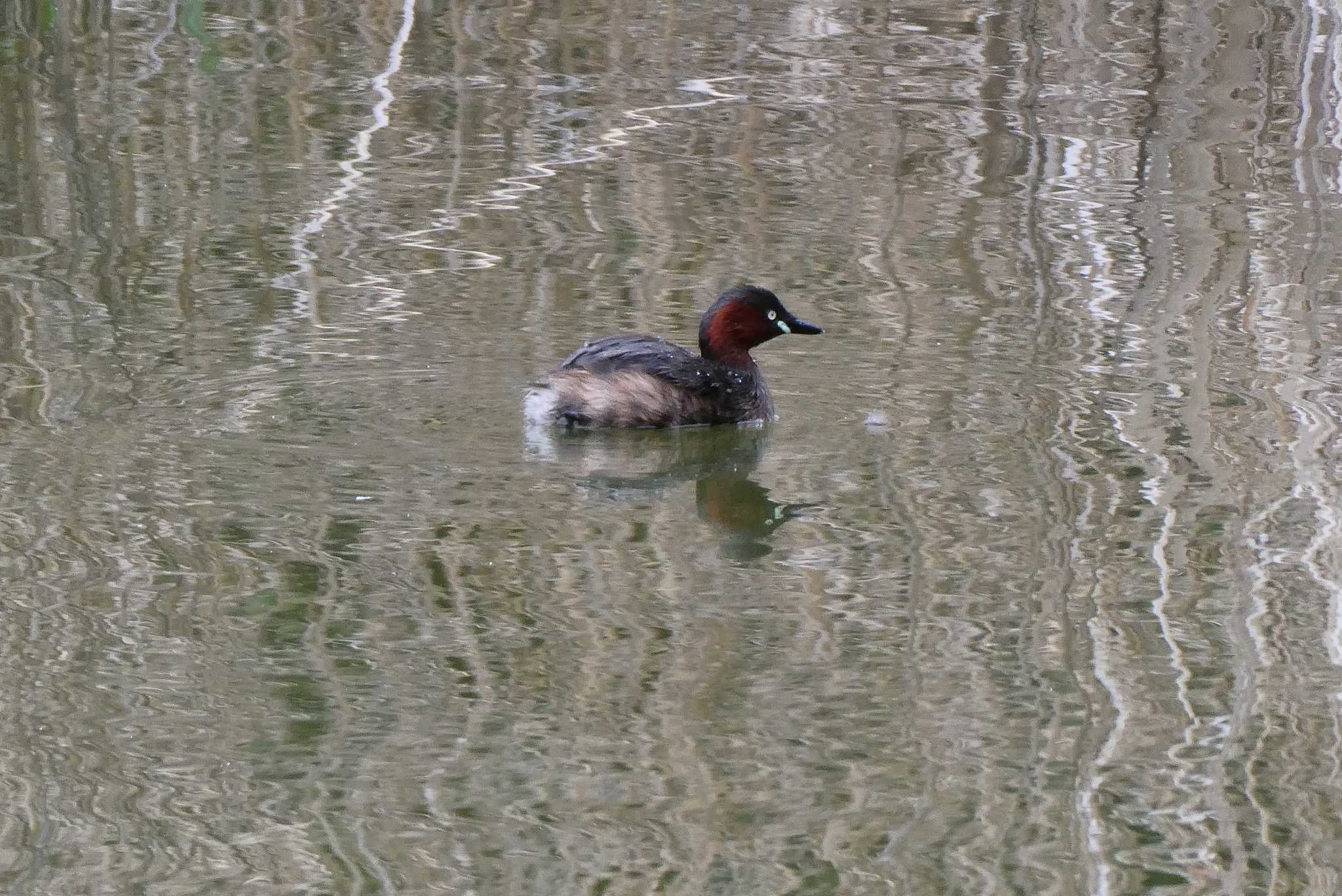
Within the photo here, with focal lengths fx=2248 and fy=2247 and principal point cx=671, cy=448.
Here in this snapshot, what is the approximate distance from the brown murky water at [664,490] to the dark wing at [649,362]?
0.23 m

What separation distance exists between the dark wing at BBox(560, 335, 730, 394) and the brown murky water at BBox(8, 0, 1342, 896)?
0.23 metres

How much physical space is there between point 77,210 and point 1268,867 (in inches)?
281

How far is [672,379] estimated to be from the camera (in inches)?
305

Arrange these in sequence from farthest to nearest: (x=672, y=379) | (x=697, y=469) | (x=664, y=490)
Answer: (x=672, y=379) < (x=697, y=469) < (x=664, y=490)

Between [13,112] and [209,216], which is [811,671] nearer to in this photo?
[209,216]

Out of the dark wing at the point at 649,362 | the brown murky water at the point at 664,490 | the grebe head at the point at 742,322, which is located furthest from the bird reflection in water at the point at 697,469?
the grebe head at the point at 742,322

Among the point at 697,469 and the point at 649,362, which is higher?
the point at 649,362

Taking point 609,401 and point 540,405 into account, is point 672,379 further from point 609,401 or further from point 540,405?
point 540,405

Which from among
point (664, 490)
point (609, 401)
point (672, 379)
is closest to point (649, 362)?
point (672, 379)

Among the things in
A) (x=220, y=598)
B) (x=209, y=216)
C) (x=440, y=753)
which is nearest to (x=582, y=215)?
(x=209, y=216)

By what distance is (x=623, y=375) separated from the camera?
7.63m

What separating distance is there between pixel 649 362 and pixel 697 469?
485mm

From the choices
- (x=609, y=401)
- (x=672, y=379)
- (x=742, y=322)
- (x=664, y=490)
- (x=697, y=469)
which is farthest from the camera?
(x=742, y=322)

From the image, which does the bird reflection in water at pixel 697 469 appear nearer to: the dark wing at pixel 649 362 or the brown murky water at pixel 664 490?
the brown murky water at pixel 664 490
